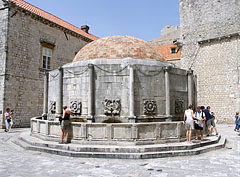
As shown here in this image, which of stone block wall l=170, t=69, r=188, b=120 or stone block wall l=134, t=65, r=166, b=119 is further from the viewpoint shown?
stone block wall l=170, t=69, r=188, b=120

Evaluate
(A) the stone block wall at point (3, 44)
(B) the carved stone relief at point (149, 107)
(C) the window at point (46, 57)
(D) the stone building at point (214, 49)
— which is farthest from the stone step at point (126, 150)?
(D) the stone building at point (214, 49)

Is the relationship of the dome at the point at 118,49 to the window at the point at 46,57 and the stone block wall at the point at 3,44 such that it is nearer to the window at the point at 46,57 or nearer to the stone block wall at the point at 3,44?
the stone block wall at the point at 3,44

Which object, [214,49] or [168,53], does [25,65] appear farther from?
[168,53]

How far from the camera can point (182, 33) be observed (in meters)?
24.9

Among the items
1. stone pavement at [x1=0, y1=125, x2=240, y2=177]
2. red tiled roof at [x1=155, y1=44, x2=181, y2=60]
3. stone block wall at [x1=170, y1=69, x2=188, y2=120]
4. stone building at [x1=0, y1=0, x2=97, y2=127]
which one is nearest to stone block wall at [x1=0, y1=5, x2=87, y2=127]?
stone building at [x1=0, y1=0, x2=97, y2=127]

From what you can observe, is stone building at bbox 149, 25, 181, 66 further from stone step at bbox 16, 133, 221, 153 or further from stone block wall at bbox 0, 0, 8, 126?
stone step at bbox 16, 133, 221, 153

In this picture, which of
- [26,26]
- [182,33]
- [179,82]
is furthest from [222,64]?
[26,26]

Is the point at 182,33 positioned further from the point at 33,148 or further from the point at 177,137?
the point at 33,148

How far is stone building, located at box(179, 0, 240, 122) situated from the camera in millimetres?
20578

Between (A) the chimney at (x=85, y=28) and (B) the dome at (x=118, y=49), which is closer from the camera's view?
(B) the dome at (x=118, y=49)

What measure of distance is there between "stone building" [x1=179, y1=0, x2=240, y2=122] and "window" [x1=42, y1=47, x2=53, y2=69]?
50.8 ft

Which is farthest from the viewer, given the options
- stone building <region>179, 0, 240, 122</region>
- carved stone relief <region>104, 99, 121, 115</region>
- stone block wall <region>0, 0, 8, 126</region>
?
stone building <region>179, 0, 240, 122</region>

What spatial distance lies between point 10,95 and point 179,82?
13.8m

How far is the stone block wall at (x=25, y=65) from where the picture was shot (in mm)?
17203
